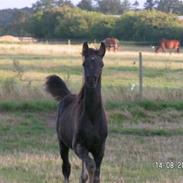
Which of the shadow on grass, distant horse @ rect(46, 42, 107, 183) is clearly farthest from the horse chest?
the shadow on grass

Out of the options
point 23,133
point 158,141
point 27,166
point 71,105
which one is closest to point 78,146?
point 71,105

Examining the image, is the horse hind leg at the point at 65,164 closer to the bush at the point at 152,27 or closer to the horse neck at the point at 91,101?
the horse neck at the point at 91,101

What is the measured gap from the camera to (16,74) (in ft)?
84.7

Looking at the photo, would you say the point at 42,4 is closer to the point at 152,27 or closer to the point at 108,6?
the point at 108,6

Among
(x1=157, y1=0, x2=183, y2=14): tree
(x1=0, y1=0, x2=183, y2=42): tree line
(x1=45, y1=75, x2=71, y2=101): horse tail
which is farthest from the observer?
(x1=157, y1=0, x2=183, y2=14): tree

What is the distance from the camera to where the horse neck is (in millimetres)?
7586

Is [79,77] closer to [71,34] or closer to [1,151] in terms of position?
[1,151]

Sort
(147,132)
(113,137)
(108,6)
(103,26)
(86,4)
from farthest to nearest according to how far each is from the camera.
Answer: (108,6)
(86,4)
(103,26)
(147,132)
(113,137)

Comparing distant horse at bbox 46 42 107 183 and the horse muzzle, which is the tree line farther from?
the horse muzzle

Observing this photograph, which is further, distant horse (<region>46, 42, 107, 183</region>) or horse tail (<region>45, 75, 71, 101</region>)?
horse tail (<region>45, 75, 71, 101</region>)

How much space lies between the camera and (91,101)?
7.68 metres

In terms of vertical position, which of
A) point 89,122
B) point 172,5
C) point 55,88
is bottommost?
point 89,122

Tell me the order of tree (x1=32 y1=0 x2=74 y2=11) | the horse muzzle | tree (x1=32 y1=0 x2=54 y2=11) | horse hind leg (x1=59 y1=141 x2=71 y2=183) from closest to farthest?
the horse muzzle < horse hind leg (x1=59 y1=141 x2=71 y2=183) < tree (x1=32 y1=0 x2=74 y2=11) < tree (x1=32 y1=0 x2=54 y2=11)
